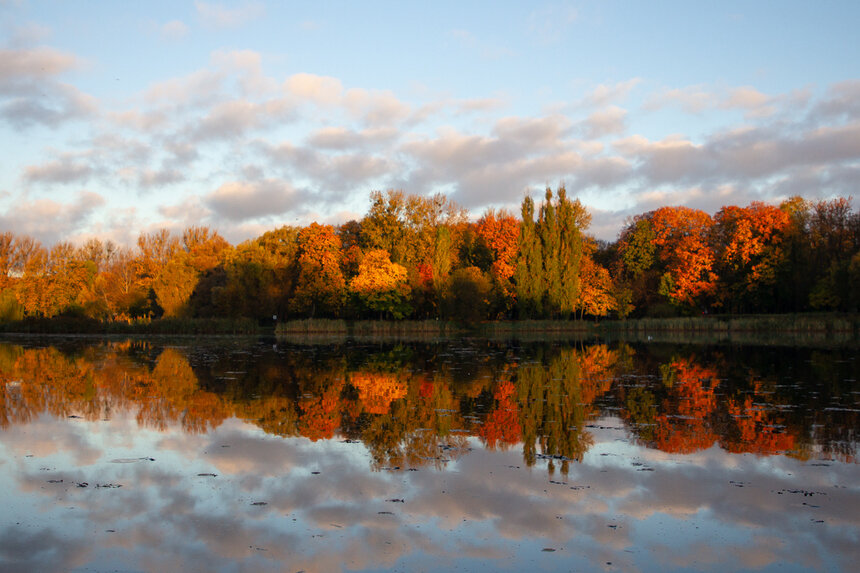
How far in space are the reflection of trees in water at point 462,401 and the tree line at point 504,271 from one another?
97.4ft

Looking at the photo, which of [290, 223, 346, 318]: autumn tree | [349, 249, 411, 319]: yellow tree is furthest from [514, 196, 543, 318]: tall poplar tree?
[290, 223, 346, 318]: autumn tree

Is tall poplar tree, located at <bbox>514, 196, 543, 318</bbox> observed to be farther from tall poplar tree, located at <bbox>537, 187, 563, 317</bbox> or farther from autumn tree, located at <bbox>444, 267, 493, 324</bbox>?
autumn tree, located at <bbox>444, 267, 493, 324</bbox>

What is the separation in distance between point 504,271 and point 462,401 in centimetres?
4399

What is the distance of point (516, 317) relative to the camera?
198 ft

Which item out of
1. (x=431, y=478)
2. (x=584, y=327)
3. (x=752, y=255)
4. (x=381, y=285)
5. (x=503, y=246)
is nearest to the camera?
(x=431, y=478)

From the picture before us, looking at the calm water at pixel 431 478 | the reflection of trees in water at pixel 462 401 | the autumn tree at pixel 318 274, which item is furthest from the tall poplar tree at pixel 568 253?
the calm water at pixel 431 478

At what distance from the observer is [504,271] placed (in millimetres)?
56281

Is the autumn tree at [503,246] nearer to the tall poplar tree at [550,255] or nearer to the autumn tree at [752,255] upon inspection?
the tall poplar tree at [550,255]

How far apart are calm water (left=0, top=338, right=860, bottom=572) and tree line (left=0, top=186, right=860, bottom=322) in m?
36.9

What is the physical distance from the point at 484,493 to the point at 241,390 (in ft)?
30.8

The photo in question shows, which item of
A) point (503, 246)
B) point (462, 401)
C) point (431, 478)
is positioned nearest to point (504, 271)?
point (503, 246)

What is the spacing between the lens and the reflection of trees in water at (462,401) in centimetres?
920

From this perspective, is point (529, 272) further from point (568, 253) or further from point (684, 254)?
point (684, 254)

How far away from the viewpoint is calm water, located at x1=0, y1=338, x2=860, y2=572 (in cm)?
518
